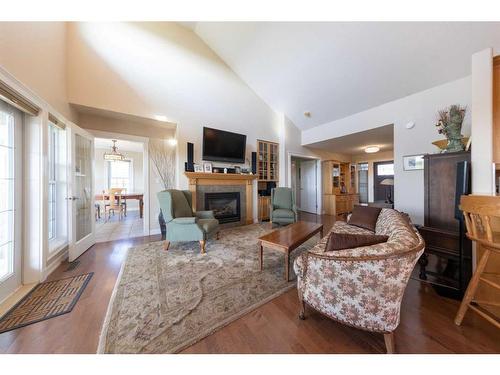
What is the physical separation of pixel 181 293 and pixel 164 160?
301 centimetres

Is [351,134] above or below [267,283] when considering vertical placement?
above

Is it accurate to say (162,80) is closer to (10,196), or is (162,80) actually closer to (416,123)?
(10,196)

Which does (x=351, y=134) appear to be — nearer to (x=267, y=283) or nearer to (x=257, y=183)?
(x=257, y=183)

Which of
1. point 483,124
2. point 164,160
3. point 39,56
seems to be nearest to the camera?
point 483,124

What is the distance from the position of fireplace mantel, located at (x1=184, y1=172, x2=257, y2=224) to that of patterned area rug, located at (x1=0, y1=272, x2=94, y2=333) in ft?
6.84

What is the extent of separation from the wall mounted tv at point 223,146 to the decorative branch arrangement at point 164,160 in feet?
2.53

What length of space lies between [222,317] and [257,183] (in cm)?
372

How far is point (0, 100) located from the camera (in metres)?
1.60

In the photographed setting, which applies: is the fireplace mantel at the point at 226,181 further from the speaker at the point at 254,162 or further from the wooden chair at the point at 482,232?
the wooden chair at the point at 482,232

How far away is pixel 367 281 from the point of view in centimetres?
101

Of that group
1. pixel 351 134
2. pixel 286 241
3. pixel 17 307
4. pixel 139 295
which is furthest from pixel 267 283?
pixel 351 134

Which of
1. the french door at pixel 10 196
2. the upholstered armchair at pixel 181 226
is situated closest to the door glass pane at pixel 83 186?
the french door at pixel 10 196

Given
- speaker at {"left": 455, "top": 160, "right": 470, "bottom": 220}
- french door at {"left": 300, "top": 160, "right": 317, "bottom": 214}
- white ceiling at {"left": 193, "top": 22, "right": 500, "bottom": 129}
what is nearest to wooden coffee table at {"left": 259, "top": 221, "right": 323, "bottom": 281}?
speaker at {"left": 455, "top": 160, "right": 470, "bottom": 220}

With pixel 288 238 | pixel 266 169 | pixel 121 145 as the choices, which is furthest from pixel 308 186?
pixel 121 145
